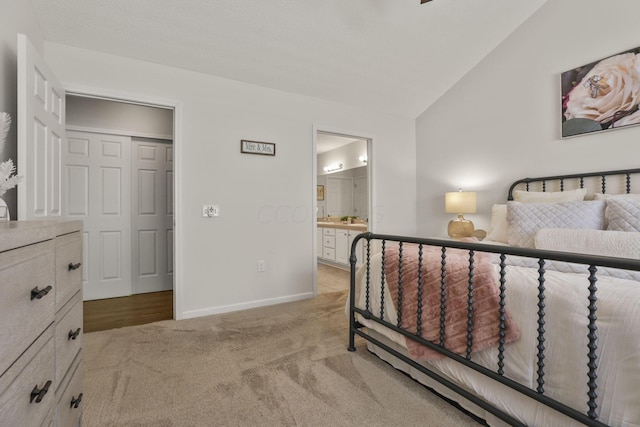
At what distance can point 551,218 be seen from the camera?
229cm

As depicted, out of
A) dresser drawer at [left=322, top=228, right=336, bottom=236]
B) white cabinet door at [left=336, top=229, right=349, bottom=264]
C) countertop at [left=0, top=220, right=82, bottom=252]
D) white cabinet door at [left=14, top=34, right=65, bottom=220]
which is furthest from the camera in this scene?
dresser drawer at [left=322, top=228, right=336, bottom=236]

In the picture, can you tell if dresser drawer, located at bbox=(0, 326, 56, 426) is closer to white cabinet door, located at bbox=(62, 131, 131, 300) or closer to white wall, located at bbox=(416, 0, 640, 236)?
white cabinet door, located at bbox=(62, 131, 131, 300)

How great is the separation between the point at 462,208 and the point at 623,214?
1459mm

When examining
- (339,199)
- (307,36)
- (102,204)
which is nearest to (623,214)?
(307,36)

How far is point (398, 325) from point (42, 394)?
1.56m

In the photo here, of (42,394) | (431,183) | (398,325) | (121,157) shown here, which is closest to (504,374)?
(398,325)

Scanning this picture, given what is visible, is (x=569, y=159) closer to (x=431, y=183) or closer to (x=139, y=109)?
(x=431, y=183)

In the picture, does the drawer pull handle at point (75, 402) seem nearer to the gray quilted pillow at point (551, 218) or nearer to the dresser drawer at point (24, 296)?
the dresser drawer at point (24, 296)

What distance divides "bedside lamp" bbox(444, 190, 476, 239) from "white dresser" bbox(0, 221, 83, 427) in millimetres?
3430

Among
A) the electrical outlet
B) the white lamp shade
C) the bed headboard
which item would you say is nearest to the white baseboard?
the electrical outlet

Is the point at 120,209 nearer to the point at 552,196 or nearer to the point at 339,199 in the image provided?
the point at 339,199

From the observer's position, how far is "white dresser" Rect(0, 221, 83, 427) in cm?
61

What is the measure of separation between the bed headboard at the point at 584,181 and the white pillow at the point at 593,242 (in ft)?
3.70

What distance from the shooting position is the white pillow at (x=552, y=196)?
2.65m
